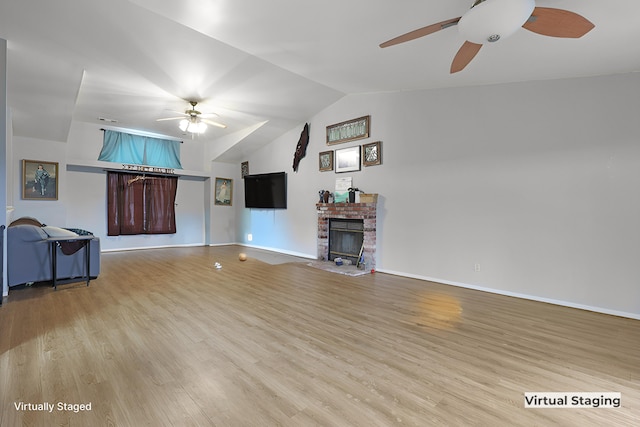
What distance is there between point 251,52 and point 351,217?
330 centimetres

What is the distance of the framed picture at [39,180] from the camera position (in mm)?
6195

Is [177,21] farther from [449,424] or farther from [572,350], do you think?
[572,350]

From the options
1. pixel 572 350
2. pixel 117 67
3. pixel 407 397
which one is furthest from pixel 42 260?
pixel 572 350

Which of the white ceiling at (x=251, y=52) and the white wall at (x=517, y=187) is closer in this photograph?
the white ceiling at (x=251, y=52)

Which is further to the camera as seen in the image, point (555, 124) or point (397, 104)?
point (397, 104)

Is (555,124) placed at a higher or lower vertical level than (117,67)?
lower

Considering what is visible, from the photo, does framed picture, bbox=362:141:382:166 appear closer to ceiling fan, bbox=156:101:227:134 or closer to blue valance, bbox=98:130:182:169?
ceiling fan, bbox=156:101:227:134

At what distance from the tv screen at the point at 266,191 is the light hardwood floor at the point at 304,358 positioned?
3.89 metres

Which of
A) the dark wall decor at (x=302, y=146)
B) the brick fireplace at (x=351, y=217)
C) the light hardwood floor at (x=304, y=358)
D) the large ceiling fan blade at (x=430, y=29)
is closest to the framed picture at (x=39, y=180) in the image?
the light hardwood floor at (x=304, y=358)

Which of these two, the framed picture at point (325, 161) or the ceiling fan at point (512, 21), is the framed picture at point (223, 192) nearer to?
the framed picture at point (325, 161)

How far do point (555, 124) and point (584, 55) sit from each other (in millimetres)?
879

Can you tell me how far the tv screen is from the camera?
24.6 feet

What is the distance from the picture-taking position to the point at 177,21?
10.4 feet

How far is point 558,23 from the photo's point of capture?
2160mm
